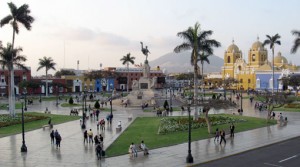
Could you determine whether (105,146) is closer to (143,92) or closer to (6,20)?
(6,20)

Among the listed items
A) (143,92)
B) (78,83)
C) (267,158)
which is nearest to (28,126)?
(267,158)

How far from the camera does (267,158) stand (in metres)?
21.4

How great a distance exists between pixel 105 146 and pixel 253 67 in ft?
289

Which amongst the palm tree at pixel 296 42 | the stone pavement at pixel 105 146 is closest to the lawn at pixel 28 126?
the stone pavement at pixel 105 146

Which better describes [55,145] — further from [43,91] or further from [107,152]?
[43,91]

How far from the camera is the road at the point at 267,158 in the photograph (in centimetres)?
1997


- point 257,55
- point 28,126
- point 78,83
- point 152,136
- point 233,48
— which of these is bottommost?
point 152,136

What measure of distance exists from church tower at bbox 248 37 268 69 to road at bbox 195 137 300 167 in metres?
85.7

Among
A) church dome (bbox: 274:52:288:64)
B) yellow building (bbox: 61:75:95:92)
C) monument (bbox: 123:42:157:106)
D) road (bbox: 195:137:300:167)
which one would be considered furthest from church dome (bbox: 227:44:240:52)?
road (bbox: 195:137:300:167)

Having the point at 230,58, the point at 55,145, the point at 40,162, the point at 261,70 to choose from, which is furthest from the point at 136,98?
the point at 230,58

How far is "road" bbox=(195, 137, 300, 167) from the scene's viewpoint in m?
20.0

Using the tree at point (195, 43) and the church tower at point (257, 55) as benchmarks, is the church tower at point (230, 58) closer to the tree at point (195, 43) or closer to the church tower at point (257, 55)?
the church tower at point (257, 55)

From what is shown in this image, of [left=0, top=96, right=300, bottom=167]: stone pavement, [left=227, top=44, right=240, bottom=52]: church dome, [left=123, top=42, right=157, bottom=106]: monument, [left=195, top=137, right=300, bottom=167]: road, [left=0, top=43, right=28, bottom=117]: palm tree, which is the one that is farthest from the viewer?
[left=227, top=44, right=240, bottom=52]: church dome

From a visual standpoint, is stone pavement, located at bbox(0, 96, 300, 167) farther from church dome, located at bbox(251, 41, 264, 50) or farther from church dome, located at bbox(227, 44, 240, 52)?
church dome, located at bbox(227, 44, 240, 52)
